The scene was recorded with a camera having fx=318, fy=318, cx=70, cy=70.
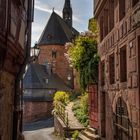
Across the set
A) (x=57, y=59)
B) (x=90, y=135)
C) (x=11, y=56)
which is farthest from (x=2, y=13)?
(x=57, y=59)

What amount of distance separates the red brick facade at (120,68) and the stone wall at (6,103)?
3222mm

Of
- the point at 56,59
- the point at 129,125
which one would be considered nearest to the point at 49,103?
the point at 56,59

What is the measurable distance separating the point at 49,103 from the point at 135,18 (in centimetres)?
3545

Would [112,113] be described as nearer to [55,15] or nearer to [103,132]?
[103,132]

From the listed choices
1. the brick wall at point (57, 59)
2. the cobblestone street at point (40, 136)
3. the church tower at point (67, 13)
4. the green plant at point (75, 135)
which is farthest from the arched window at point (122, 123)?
the church tower at point (67, 13)

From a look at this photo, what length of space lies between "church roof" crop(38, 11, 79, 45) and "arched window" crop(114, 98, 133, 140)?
40843 millimetres

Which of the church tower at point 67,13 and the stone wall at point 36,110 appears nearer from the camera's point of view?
the stone wall at point 36,110

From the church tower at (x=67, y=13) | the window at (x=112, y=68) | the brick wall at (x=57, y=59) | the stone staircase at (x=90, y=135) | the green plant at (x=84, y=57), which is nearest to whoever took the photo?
the window at (x=112, y=68)

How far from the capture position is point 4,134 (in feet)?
25.7

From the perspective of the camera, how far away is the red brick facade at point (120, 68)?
816 centimetres

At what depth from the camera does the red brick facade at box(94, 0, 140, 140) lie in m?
8.16

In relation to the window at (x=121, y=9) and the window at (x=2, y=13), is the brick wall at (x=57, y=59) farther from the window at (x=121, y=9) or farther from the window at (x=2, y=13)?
the window at (x=2, y=13)

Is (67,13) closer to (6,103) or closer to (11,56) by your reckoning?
(11,56)

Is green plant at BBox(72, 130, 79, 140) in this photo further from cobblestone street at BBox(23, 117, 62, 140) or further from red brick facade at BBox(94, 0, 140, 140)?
cobblestone street at BBox(23, 117, 62, 140)
